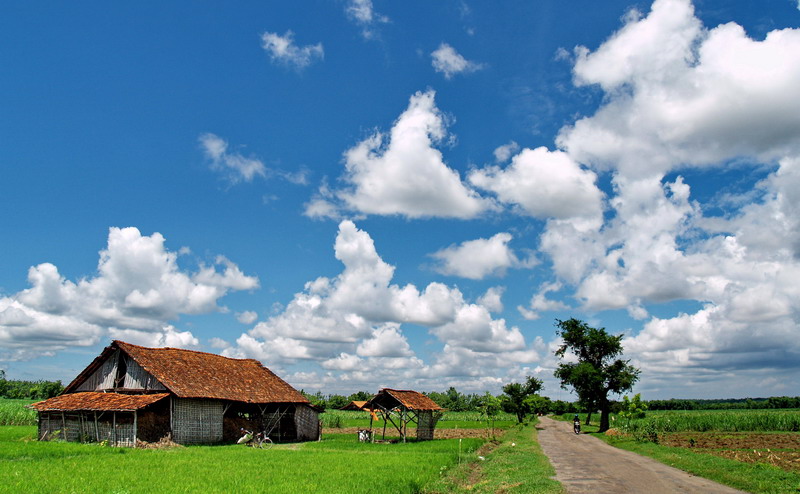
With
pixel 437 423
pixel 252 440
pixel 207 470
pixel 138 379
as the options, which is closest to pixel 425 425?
pixel 252 440

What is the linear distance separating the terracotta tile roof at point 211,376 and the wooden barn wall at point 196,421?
0.78m

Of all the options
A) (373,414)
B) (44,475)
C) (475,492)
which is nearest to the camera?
(475,492)

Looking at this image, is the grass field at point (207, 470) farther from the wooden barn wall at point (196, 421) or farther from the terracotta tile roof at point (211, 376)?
the terracotta tile roof at point (211, 376)

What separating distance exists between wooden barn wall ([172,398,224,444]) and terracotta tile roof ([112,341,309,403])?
0.78 metres

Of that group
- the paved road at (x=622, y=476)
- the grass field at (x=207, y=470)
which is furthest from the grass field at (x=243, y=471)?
the paved road at (x=622, y=476)

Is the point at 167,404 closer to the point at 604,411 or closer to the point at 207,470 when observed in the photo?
the point at 207,470

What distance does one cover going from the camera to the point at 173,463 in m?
22.3

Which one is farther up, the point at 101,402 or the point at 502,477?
the point at 101,402

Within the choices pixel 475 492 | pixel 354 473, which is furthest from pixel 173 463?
pixel 475 492

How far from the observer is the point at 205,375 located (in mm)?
38406

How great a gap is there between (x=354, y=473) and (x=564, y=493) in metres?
8.15

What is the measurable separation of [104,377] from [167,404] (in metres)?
6.50

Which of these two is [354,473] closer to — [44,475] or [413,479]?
[413,479]

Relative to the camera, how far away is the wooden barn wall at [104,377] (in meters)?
36.3
